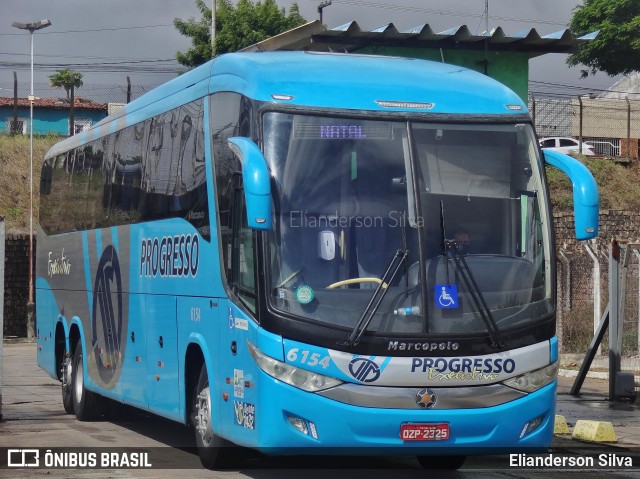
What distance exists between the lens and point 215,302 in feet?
33.1

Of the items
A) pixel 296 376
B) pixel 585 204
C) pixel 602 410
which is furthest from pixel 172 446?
pixel 602 410

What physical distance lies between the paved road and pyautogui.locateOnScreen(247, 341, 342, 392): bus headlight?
167 cm

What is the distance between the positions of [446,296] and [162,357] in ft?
13.1

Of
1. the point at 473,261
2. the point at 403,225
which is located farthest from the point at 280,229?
the point at 473,261

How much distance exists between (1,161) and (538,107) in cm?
2117

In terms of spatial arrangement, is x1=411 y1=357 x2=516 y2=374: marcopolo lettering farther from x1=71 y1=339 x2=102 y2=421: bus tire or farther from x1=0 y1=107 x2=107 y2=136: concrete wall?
x1=0 y1=107 x2=107 y2=136: concrete wall

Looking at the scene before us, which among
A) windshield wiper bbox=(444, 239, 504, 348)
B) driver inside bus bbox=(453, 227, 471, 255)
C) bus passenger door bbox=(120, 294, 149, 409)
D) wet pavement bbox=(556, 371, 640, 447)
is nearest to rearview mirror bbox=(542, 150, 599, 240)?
driver inside bus bbox=(453, 227, 471, 255)

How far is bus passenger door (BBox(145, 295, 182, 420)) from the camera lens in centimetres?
1137

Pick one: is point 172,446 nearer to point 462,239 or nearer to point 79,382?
point 79,382

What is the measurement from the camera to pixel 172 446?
12.6m

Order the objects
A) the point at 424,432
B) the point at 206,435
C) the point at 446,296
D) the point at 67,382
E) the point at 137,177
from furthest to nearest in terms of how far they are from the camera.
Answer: the point at 67,382 → the point at 137,177 → the point at 206,435 → the point at 446,296 → the point at 424,432

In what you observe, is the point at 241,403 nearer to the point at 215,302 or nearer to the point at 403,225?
the point at 215,302

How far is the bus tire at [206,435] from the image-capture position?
1020 centimetres

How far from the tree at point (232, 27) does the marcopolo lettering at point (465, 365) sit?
153ft
